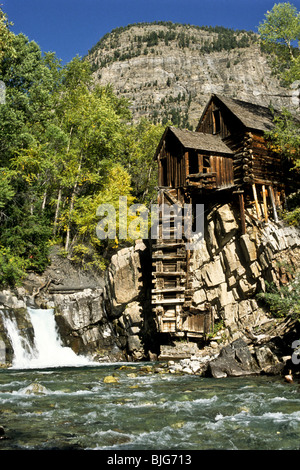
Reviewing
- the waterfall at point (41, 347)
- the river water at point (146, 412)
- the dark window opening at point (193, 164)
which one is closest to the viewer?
the river water at point (146, 412)

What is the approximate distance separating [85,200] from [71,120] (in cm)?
816

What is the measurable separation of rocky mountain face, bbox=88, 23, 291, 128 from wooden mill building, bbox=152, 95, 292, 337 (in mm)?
113430

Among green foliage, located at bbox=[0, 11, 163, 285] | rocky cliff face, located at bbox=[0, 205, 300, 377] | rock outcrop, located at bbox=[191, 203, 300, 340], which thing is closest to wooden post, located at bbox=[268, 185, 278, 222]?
rock outcrop, located at bbox=[191, 203, 300, 340]

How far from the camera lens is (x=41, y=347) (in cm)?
2441

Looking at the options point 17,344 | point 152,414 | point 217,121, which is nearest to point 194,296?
point 17,344

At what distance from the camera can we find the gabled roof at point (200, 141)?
26163mm

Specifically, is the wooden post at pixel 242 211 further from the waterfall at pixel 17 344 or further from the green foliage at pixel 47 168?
the waterfall at pixel 17 344

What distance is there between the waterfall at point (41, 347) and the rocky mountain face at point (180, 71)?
121357 millimetres

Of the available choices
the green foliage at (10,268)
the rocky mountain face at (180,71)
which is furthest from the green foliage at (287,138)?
the rocky mountain face at (180,71)

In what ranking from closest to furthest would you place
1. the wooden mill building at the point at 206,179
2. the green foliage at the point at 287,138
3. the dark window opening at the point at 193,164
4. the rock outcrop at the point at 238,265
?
the rock outcrop at the point at 238,265, the wooden mill building at the point at 206,179, the green foliage at the point at 287,138, the dark window opening at the point at 193,164

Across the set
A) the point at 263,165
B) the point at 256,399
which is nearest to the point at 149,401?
the point at 256,399

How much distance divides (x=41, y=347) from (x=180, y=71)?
165 m

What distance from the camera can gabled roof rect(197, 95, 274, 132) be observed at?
27.0 meters

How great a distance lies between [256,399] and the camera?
42.5 feet
